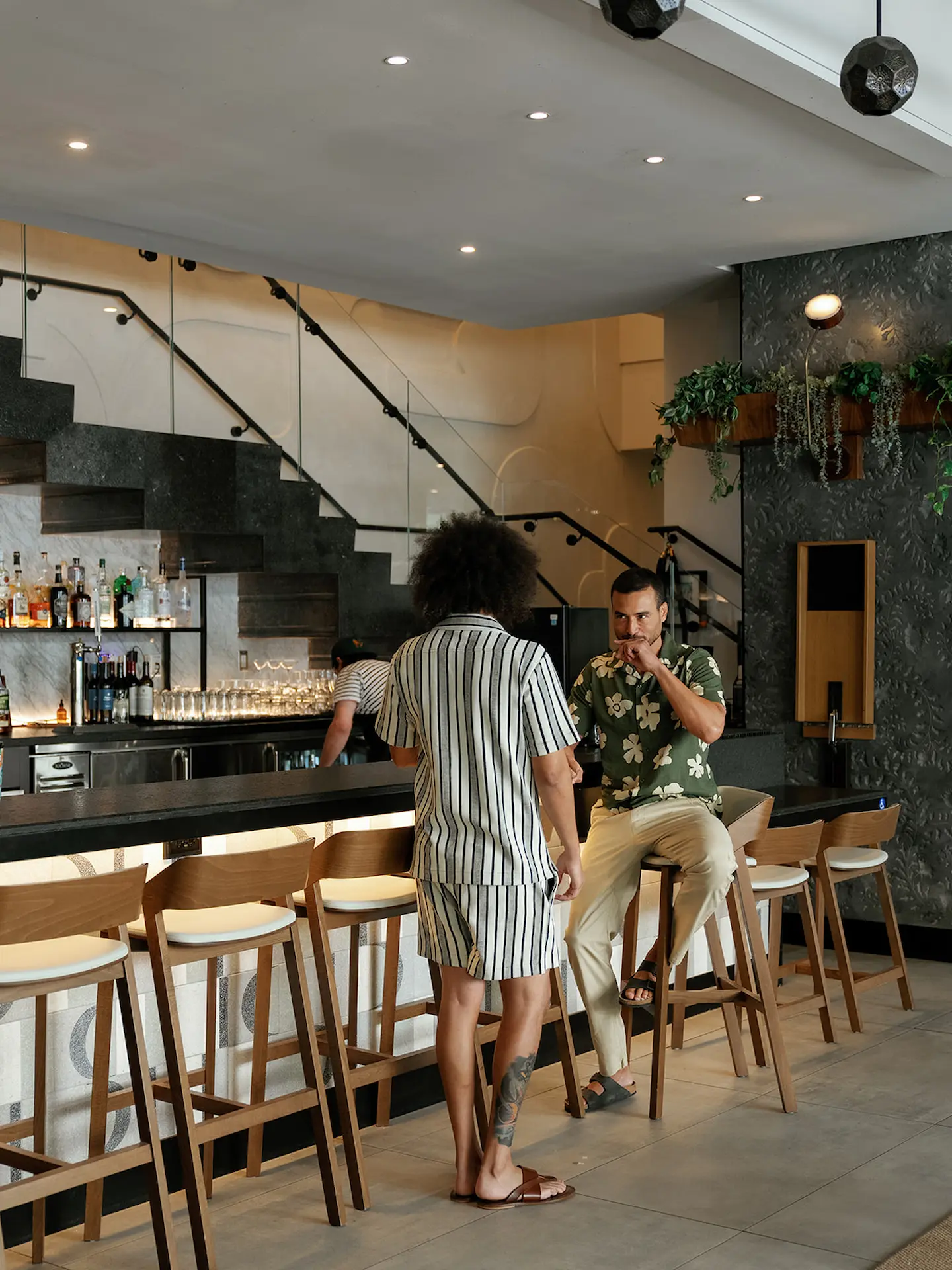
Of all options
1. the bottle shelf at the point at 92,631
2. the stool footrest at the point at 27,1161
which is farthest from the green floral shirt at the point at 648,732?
the bottle shelf at the point at 92,631

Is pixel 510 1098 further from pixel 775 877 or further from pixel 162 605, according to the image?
pixel 162 605

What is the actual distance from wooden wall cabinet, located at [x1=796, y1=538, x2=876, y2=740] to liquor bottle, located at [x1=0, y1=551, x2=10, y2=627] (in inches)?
161

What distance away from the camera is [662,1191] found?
12.3 feet

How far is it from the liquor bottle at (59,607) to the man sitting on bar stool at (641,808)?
3.87m

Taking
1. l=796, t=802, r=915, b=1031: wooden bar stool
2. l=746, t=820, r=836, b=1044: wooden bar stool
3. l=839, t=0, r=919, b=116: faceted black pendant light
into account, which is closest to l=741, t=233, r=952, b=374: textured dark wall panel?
l=796, t=802, r=915, b=1031: wooden bar stool

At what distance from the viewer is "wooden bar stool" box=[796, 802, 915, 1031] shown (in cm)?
543

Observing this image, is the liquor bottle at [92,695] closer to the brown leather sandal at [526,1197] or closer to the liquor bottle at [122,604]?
the liquor bottle at [122,604]

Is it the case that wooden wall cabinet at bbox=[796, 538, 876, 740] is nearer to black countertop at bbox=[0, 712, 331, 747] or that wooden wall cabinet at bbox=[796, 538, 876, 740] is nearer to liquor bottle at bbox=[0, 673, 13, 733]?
black countertop at bbox=[0, 712, 331, 747]

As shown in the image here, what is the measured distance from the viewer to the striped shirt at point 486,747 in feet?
11.5

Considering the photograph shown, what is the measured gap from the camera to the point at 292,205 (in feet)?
19.2

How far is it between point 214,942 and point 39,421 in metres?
3.89

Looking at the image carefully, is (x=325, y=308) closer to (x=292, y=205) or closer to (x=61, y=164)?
(x=292, y=205)

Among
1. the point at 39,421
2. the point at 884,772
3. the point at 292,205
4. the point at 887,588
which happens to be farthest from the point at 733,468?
the point at 39,421

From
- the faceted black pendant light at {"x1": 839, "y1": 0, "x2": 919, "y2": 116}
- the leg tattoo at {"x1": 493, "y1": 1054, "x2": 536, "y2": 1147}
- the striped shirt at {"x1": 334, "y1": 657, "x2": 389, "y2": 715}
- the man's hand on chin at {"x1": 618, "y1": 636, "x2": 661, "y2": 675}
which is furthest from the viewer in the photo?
the striped shirt at {"x1": 334, "y1": 657, "x2": 389, "y2": 715}
